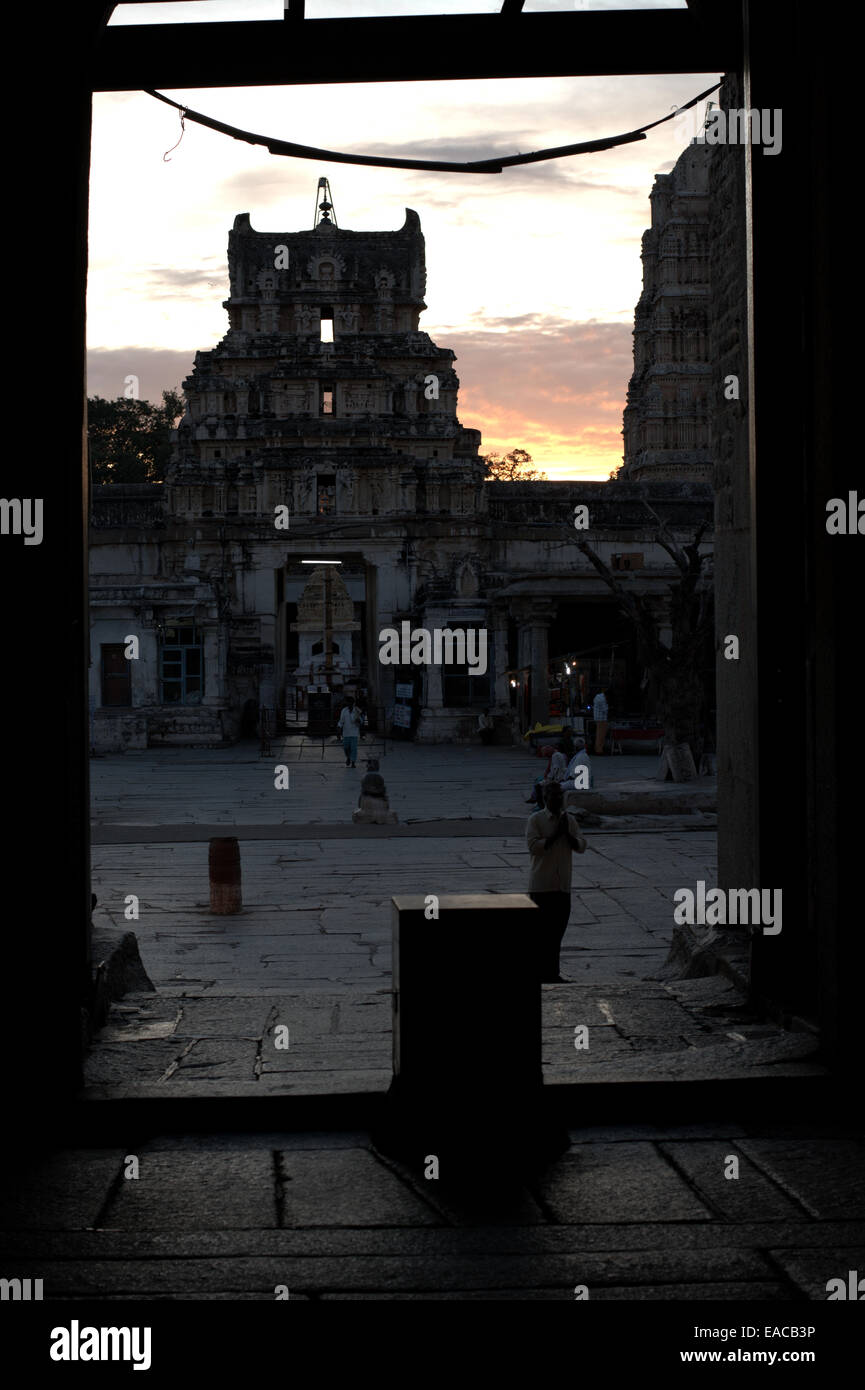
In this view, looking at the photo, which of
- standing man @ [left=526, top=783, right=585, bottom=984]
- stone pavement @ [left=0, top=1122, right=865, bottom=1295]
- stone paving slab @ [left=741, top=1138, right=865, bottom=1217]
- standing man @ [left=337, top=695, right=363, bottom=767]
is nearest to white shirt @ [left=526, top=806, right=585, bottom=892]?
standing man @ [left=526, top=783, right=585, bottom=984]

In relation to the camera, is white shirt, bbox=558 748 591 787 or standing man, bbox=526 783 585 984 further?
white shirt, bbox=558 748 591 787

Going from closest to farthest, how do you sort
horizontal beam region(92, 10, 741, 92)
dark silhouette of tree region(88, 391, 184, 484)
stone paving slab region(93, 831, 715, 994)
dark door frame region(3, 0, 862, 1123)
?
dark door frame region(3, 0, 862, 1123)
horizontal beam region(92, 10, 741, 92)
stone paving slab region(93, 831, 715, 994)
dark silhouette of tree region(88, 391, 184, 484)

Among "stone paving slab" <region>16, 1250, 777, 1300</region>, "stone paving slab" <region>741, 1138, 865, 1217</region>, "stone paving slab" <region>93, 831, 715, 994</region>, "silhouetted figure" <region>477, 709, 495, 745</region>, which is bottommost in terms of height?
"stone paving slab" <region>93, 831, 715, 994</region>

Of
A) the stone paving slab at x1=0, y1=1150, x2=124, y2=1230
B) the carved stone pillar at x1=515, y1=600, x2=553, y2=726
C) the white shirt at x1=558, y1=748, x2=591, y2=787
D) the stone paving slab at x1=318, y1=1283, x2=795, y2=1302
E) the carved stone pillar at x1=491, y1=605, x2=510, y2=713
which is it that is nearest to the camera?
Answer: the stone paving slab at x1=318, y1=1283, x2=795, y2=1302

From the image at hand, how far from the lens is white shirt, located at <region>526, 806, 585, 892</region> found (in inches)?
307

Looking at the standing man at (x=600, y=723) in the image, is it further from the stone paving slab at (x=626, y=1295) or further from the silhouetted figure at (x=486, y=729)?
the stone paving slab at (x=626, y=1295)

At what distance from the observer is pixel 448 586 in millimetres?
34188

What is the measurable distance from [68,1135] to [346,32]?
182 inches

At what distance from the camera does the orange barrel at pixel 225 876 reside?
10.2 meters

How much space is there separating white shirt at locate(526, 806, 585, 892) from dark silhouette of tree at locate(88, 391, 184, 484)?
55270 mm

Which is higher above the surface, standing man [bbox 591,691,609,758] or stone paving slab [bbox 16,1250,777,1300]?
standing man [bbox 591,691,609,758]

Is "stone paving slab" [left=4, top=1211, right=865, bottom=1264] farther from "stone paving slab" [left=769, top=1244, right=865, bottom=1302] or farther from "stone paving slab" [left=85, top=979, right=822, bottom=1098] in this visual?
"stone paving slab" [left=85, top=979, right=822, bottom=1098]

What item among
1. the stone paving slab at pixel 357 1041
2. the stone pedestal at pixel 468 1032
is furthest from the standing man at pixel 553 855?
the stone pedestal at pixel 468 1032
